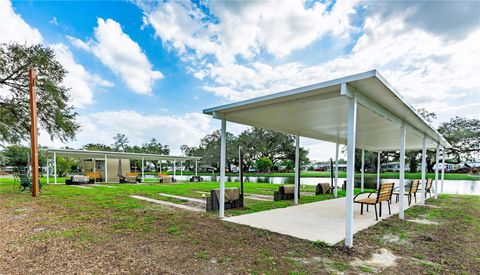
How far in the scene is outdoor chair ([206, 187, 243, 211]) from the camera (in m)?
6.64

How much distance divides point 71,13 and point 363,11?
11.5 meters

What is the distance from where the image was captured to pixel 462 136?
2759cm

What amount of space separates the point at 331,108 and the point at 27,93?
1419 centimetres

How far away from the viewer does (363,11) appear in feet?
24.9

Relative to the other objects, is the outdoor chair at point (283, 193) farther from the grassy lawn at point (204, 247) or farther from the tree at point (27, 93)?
the tree at point (27, 93)

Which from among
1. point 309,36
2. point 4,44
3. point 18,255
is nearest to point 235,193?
point 18,255

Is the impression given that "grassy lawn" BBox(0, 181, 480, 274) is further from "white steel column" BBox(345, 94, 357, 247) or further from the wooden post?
the wooden post

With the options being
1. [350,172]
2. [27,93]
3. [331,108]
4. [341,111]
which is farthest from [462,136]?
[27,93]

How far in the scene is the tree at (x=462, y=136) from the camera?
28047mm

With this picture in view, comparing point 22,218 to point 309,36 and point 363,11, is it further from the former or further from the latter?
point 363,11

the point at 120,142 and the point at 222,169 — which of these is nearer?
the point at 222,169

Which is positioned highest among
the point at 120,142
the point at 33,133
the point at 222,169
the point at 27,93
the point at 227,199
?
the point at 27,93

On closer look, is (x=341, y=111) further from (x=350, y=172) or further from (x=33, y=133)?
(x=33, y=133)

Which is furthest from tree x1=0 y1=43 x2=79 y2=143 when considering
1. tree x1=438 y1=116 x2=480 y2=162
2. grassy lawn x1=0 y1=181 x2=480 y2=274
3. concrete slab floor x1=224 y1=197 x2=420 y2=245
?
tree x1=438 y1=116 x2=480 y2=162
